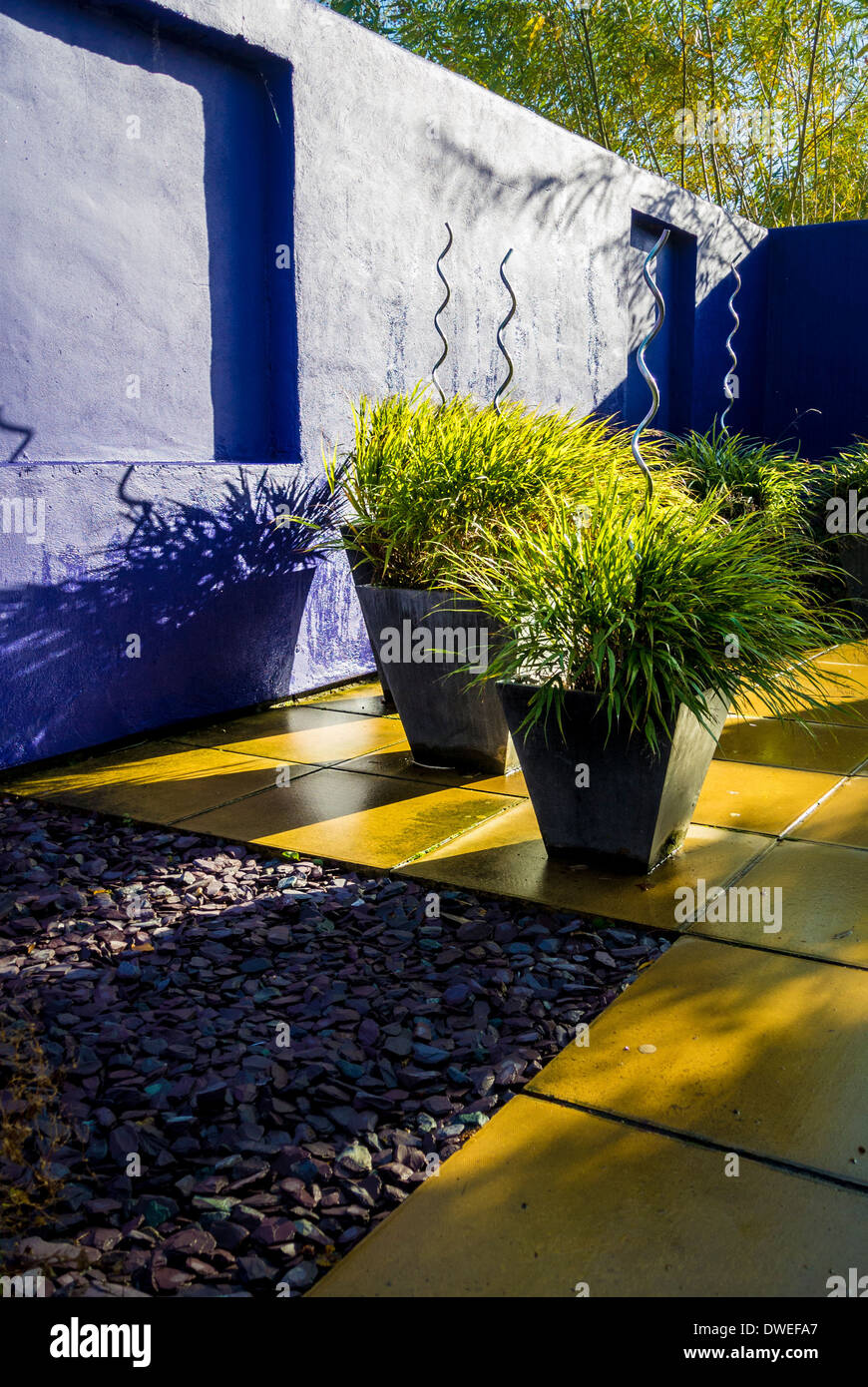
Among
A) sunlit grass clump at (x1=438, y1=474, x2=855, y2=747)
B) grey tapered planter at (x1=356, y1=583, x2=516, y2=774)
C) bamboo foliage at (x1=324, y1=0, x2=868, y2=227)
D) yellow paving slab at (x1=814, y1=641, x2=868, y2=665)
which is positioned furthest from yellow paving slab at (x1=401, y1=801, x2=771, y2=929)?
bamboo foliage at (x1=324, y1=0, x2=868, y2=227)

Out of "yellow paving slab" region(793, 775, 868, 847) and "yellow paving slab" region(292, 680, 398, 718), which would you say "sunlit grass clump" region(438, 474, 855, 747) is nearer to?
"yellow paving slab" region(793, 775, 868, 847)

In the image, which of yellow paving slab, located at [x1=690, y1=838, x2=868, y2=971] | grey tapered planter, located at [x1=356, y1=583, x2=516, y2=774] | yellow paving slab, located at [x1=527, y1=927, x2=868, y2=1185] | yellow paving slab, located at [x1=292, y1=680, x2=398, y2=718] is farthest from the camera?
yellow paving slab, located at [x1=292, y1=680, x2=398, y2=718]

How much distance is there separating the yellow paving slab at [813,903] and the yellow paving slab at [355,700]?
203 cm

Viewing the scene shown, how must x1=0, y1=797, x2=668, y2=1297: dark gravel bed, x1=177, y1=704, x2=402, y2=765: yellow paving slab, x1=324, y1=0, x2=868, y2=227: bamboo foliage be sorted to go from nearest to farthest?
x1=0, y1=797, x2=668, y2=1297: dark gravel bed, x1=177, y1=704, x2=402, y2=765: yellow paving slab, x1=324, y1=0, x2=868, y2=227: bamboo foliage

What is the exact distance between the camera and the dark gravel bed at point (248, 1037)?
154cm

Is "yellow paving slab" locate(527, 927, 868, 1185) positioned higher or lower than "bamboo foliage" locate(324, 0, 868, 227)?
lower

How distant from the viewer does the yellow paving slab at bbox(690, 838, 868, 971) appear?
2.41 m

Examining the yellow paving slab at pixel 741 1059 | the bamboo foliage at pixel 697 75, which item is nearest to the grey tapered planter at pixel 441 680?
the yellow paving slab at pixel 741 1059

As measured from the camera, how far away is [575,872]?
2828 mm

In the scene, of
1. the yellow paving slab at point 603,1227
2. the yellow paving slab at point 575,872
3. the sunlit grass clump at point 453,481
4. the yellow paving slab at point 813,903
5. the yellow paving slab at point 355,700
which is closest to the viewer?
the yellow paving slab at point 603,1227

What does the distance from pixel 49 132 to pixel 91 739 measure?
2001 millimetres

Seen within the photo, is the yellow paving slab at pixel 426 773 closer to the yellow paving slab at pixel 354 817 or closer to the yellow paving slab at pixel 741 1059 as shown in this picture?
the yellow paving slab at pixel 354 817

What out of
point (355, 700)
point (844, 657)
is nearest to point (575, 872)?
point (355, 700)
